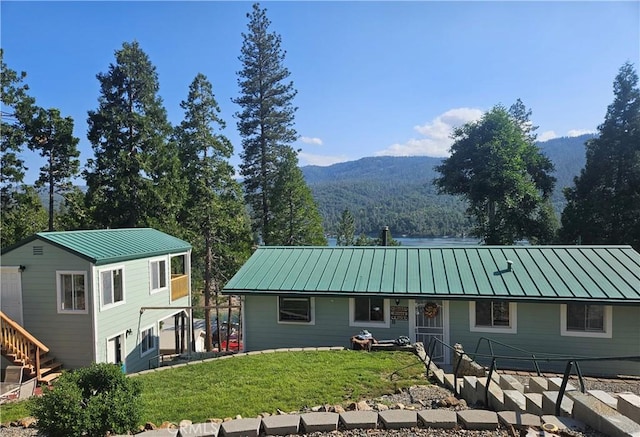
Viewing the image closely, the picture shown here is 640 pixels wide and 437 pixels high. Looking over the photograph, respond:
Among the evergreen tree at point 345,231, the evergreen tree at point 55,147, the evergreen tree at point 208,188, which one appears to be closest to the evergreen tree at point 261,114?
the evergreen tree at point 208,188

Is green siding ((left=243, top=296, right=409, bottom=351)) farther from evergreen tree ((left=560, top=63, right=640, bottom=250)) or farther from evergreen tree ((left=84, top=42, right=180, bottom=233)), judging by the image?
evergreen tree ((left=560, top=63, right=640, bottom=250))

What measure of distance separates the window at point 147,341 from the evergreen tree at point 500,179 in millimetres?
20889

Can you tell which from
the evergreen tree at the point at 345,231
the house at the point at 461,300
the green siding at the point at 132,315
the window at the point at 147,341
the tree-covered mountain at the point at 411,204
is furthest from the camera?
the tree-covered mountain at the point at 411,204

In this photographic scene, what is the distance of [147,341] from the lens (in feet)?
50.6

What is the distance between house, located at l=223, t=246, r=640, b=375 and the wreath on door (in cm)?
3

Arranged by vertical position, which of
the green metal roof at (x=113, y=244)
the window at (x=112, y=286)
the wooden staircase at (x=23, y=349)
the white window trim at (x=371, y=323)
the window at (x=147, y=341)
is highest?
the green metal roof at (x=113, y=244)

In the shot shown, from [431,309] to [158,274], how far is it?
11.3 m

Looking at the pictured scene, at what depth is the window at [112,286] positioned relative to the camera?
1270 cm

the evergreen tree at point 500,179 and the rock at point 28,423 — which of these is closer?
the rock at point 28,423

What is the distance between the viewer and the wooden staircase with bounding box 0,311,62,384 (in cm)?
1149

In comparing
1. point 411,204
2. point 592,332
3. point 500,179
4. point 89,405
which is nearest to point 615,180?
point 500,179

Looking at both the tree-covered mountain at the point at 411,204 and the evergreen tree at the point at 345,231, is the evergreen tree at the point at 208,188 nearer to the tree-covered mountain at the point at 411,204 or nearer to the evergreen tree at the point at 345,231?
the evergreen tree at the point at 345,231

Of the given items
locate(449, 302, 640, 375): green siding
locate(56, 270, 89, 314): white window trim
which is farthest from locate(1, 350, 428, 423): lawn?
locate(56, 270, 89, 314): white window trim

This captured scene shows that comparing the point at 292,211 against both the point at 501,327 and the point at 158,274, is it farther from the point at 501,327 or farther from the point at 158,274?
the point at 501,327
